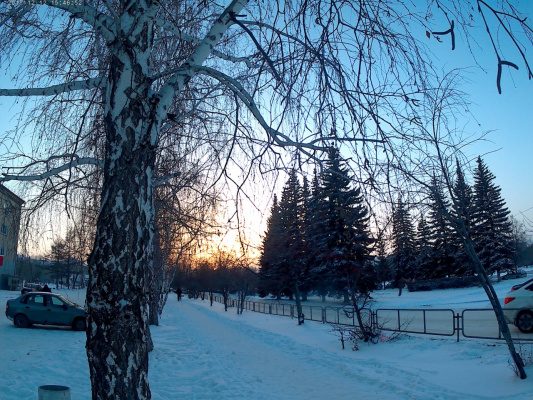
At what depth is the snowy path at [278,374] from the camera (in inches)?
344

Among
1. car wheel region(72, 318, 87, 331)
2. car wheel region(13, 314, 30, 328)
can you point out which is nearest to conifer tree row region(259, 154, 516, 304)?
car wheel region(72, 318, 87, 331)

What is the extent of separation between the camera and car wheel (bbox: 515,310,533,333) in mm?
12250

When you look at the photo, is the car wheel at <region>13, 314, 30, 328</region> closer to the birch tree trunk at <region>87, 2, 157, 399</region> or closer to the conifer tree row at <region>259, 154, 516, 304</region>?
the conifer tree row at <region>259, 154, 516, 304</region>

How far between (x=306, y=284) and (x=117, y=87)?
143 ft

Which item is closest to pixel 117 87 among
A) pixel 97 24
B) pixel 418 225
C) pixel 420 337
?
pixel 97 24

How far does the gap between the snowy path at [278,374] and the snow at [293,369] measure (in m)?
0.02

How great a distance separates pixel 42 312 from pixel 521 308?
17541 mm

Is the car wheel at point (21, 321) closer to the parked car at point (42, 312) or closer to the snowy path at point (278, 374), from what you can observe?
the parked car at point (42, 312)

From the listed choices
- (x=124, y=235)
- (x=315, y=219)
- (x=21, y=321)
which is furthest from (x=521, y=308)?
(x=21, y=321)

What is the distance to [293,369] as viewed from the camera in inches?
453

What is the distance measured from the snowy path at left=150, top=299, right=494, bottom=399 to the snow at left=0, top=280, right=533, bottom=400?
20mm

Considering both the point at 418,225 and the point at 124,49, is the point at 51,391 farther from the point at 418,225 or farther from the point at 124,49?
the point at 418,225

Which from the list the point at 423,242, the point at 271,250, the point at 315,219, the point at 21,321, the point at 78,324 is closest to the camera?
the point at 315,219

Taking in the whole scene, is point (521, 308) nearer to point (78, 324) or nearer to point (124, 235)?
point (124, 235)
